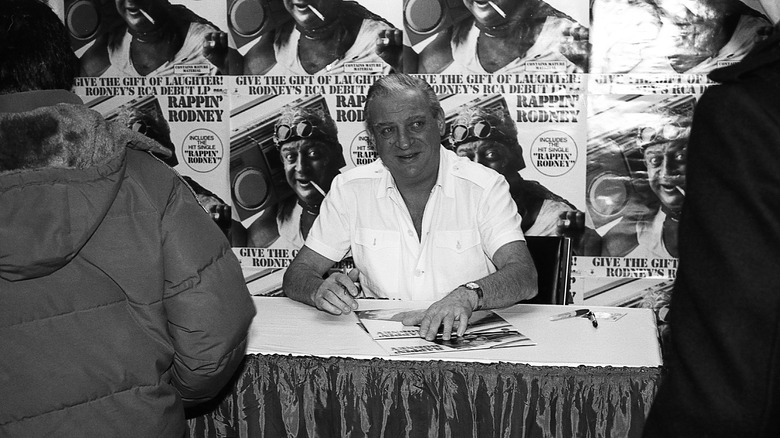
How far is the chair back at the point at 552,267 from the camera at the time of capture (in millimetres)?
2545

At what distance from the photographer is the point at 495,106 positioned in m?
3.50

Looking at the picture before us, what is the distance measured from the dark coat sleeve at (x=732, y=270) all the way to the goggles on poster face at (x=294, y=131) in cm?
313

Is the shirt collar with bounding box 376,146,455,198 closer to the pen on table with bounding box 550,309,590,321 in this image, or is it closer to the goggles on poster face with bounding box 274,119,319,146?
the pen on table with bounding box 550,309,590,321

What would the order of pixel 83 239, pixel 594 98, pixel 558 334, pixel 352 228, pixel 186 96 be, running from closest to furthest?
pixel 83 239
pixel 558 334
pixel 352 228
pixel 594 98
pixel 186 96

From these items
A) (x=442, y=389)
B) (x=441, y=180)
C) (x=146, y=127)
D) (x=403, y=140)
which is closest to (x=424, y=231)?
(x=441, y=180)

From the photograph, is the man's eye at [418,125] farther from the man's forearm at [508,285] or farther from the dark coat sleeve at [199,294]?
the dark coat sleeve at [199,294]

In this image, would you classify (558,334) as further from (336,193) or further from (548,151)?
(548,151)

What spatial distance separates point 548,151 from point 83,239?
2.68 m

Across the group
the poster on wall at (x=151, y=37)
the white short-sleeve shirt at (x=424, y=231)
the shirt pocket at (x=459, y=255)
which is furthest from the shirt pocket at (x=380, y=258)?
the poster on wall at (x=151, y=37)

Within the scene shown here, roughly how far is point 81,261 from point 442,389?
0.92m

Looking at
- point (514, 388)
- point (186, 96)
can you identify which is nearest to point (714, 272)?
point (514, 388)

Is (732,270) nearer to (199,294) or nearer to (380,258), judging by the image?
(199,294)

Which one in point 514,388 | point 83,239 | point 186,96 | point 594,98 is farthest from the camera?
point 186,96

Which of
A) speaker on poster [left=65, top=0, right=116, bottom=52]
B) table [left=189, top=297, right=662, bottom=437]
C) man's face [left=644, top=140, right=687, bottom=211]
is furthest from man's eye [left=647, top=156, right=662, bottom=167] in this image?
speaker on poster [left=65, top=0, right=116, bottom=52]
